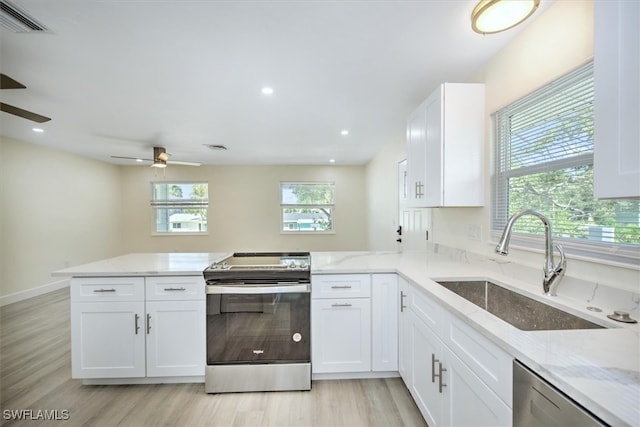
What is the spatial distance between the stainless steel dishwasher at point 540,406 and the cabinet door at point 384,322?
1223 mm

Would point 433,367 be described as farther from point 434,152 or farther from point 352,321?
point 434,152

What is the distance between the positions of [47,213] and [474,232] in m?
6.18

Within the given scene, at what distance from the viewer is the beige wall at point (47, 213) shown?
3883 millimetres

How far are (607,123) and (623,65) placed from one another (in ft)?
0.50

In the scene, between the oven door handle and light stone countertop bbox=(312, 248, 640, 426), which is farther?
the oven door handle

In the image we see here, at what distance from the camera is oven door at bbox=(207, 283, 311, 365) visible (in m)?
1.99

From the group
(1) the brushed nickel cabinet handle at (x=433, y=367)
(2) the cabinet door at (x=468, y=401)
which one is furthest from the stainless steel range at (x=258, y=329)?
(2) the cabinet door at (x=468, y=401)

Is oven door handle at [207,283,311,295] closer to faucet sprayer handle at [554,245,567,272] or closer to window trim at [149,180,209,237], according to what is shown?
faucet sprayer handle at [554,245,567,272]

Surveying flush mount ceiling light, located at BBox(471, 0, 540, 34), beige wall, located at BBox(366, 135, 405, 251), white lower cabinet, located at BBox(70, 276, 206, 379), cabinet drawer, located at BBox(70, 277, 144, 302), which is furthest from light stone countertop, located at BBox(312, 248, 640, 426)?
beige wall, located at BBox(366, 135, 405, 251)

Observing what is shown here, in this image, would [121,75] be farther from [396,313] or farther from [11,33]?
[396,313]

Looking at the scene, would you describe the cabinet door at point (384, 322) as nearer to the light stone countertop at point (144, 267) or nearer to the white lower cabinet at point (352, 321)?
the white lower cabinet at point (352, 321)

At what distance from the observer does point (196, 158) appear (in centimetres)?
548

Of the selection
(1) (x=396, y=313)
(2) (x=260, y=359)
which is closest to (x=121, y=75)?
(2) (x=260, y=359)

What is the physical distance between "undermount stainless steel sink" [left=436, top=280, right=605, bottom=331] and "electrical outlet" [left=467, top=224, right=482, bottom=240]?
1.53ft
